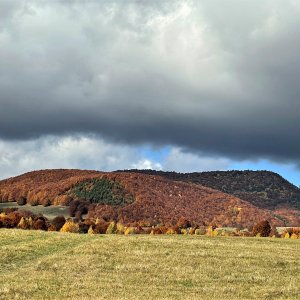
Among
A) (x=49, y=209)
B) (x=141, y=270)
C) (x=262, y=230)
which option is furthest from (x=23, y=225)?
(x=49, y=209)

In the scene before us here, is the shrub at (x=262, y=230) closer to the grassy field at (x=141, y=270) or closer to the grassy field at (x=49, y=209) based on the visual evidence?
the grassy field at (x=49, y=209)

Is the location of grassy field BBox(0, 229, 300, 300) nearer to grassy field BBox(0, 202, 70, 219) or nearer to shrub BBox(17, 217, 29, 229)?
shrub BBox(17, 217, 29, 229)

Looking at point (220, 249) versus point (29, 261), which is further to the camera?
point (220, 249)

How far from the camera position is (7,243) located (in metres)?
43.8

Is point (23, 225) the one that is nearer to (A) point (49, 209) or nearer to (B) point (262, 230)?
(B) point (262, 230)

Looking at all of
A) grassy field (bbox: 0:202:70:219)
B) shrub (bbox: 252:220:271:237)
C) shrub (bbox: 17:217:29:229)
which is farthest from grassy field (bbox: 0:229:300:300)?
grassy field (bbox: 0:202:70:219)

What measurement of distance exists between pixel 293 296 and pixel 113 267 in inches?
510

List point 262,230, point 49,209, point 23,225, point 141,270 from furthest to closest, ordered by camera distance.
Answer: point 49,209
point 262,230
point 23,225
point 141,270

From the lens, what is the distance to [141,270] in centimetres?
3244

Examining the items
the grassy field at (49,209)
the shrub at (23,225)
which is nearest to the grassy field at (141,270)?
the shrub at (23,225)

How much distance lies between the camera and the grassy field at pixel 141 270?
81.3 feet

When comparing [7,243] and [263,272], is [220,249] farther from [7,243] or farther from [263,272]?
[7,243]

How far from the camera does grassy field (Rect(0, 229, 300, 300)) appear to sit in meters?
24.8

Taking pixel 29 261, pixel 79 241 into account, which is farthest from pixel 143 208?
pixel 29 261
